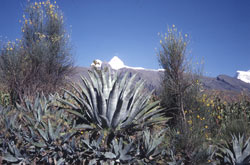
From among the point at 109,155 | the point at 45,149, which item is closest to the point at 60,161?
the point at 45,149

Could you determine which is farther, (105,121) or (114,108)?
(114,108)

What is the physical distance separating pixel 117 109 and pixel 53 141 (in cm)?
121

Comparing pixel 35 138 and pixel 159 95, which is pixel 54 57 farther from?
pixel 35 138

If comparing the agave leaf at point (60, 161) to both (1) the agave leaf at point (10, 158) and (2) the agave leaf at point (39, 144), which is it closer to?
(2) the agave leaf at point (39, 144)

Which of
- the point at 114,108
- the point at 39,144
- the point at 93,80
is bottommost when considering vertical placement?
the point at 39,144

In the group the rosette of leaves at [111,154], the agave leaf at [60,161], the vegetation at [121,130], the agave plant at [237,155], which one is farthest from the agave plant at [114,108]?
the agave plant at [237,155]

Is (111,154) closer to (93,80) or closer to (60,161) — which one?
(60,161)

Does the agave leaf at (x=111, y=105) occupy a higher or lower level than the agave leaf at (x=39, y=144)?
higher

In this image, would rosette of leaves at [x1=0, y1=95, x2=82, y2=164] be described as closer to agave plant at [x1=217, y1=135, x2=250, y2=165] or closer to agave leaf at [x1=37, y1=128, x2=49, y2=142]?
agave leaf at [x1=37, y1=128, x2=49, y2=142]

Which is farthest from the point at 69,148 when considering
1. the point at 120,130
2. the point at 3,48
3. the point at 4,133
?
the point at 3,48

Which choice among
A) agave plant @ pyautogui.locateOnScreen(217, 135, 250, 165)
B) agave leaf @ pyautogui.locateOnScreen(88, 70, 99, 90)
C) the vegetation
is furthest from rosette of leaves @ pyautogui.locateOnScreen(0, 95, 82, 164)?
agave plant @ pyautogui.locateOnScreen(217, 135, 250, 165)

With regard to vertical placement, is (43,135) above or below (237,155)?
above

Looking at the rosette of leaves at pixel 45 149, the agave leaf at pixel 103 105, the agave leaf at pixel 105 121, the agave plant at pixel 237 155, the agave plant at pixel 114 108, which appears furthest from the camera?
the agave leaf at pixel 103 105

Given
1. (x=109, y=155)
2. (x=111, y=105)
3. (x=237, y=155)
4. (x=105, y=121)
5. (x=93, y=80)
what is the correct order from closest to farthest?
(x=109, y=155), (x=237, y=155), (x=105, y=121), (x=111, y=105), (x=93, y=80)
